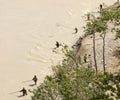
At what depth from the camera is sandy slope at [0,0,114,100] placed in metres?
41.2

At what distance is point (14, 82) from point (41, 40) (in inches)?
364

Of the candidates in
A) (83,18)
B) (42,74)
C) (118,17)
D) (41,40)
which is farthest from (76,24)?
(118,17)

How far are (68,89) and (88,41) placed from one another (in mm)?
21830

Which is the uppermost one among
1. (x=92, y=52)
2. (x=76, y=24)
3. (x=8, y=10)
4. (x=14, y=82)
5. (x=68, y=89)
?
(x=8, y=10)

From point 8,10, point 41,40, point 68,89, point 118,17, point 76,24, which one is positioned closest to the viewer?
point 68,89

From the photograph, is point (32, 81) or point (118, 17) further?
point (32, 81)

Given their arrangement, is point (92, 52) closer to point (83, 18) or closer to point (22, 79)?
point (22, 79)

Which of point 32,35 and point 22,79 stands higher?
point 32,35

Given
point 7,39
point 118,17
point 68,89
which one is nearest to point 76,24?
point 7,39

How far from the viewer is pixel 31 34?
→ 1932 inches

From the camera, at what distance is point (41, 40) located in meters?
47.5

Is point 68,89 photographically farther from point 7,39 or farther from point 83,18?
point 83,18

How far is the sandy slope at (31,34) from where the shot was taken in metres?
41.2

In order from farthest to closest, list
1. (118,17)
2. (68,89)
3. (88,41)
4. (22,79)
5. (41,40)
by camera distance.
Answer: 1. (41,40)
2. (88,41)
3. (22,79)
4. (118,17)
5. (68,89)
